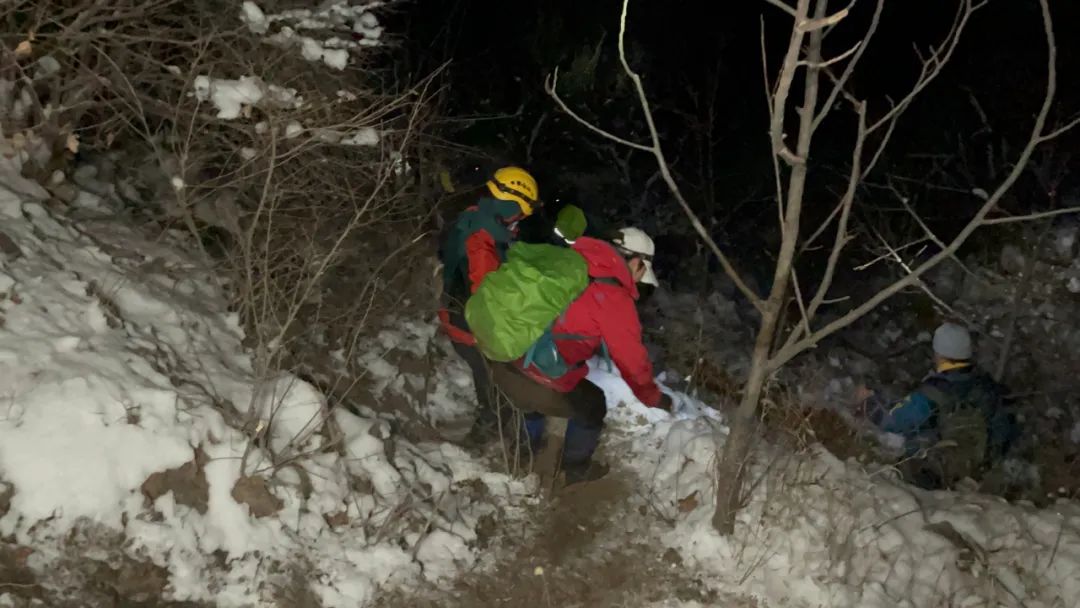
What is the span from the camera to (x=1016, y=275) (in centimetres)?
1067

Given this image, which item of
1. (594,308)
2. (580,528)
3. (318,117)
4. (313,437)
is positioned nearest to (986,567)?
(580,528)

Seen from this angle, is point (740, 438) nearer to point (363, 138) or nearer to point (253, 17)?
point (363, 138)

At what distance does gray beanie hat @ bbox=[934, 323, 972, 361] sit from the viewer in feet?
17.4

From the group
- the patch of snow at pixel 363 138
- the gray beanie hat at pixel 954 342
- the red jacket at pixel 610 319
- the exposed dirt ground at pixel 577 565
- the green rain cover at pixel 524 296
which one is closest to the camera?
the exposed dirt ground at pixel 577 565

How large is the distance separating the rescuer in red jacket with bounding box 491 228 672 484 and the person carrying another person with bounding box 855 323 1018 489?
7.18ft

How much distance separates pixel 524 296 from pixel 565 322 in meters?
0.34

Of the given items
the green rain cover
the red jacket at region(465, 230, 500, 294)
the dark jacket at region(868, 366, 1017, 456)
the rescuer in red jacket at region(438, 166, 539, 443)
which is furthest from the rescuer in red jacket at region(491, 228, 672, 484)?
the dark jacket at region(868, 366, 1017, 456)

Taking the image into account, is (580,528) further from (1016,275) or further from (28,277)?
(1016,275)

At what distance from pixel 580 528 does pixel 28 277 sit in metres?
3.06

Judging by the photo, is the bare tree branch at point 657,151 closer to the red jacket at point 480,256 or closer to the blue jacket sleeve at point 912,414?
the red jacket at point 480,256

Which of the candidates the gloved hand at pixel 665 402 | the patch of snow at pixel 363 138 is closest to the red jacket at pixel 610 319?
the gloved hand at pixel 665 402

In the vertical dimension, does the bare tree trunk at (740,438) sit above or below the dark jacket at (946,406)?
above

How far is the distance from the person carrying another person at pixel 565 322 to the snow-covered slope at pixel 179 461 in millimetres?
656

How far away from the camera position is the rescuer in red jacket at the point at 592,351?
3.94 meters
